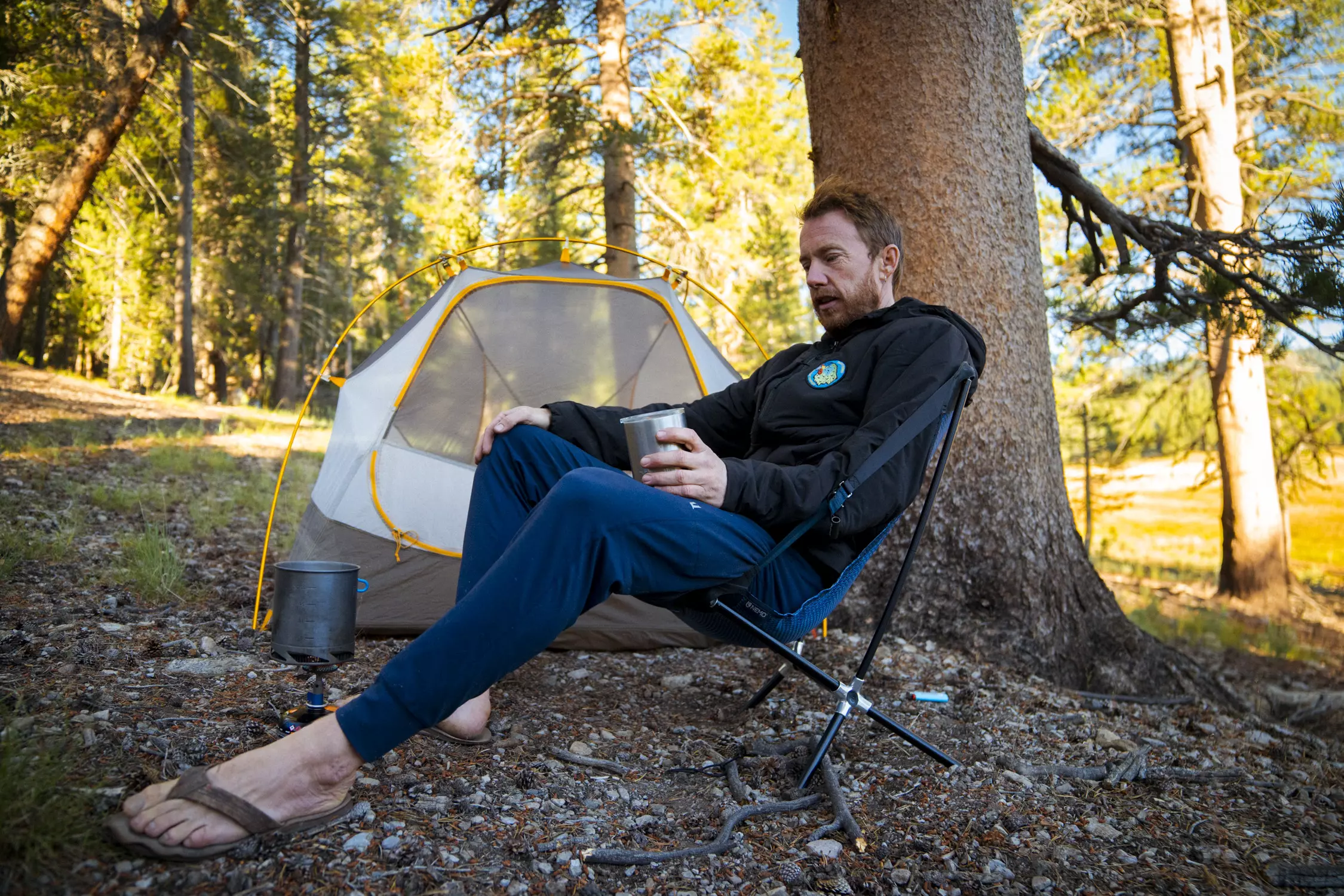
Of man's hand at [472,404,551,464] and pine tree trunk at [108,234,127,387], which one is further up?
pine tree trunk at [108,234,127,387]

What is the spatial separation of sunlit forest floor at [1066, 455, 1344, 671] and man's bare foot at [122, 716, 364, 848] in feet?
20.6

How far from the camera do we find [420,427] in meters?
3.58

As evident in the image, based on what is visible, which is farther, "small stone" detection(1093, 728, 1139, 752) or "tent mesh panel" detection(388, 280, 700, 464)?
"tent mesh panel" detection(388, 280, 700, 464)

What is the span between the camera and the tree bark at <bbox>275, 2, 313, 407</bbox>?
568 inches

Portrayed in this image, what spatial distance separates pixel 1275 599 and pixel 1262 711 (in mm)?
4960

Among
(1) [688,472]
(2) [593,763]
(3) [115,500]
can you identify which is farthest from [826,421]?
(3) [115,500]

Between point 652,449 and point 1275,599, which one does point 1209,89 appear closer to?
point 1275,599

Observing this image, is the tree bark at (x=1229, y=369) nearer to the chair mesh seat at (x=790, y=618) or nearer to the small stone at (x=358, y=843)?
the chair mesh seat at (x=790, y=618)

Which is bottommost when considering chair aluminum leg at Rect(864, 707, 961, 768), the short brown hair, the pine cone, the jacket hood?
the pine cone

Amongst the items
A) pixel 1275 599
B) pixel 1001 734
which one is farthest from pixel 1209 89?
pixel 1001 734

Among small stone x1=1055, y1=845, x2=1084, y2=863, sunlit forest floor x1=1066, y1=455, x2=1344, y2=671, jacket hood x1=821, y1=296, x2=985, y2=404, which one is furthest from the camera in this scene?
sunlit forest floor x1=1066, y1=455, x2=1344, y2=671

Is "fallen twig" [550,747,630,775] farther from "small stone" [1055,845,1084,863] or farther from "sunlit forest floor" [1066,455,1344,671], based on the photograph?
"sunlit forest floor" [1066,455,1344,671]

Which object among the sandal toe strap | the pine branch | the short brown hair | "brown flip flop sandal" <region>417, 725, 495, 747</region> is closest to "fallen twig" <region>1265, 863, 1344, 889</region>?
the short brown hair

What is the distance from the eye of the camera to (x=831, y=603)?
2.17 metres
